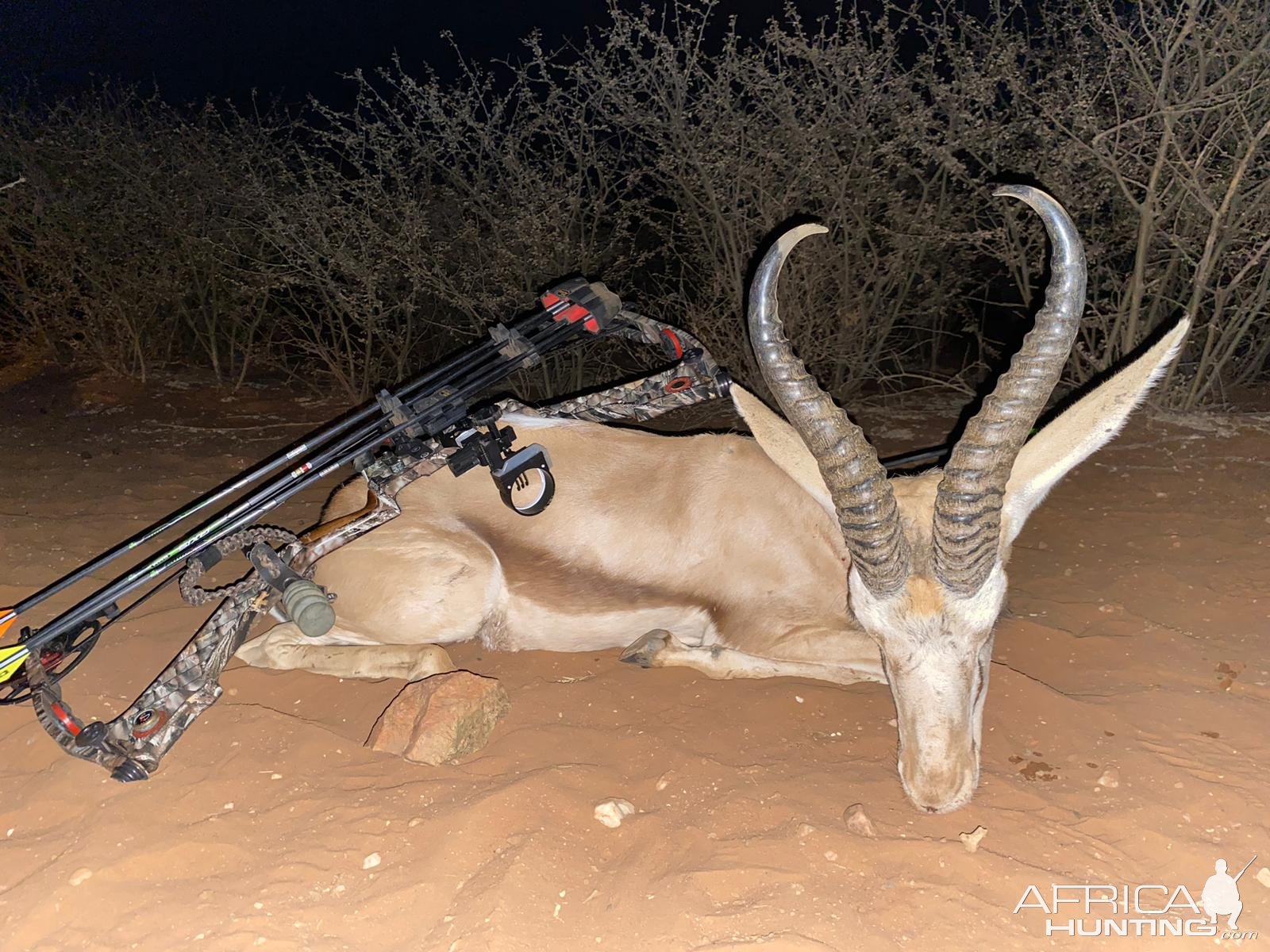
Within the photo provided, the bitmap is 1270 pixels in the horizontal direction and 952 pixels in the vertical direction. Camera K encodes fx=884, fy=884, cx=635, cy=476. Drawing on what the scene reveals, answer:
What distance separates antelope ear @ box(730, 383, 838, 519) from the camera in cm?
343

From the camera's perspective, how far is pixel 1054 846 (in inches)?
102

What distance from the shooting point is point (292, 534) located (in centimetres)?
342

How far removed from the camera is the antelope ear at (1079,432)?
285 cm

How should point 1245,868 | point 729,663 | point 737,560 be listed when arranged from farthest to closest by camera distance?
1. point 737,560
2. point 729,663
3. point 1245,868

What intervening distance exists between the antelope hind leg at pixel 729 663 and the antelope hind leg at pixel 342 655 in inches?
33.1

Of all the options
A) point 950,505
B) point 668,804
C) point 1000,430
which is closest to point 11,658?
point 668,804

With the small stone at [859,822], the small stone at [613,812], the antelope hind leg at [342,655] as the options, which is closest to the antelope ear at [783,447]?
the small stone at [859,822]

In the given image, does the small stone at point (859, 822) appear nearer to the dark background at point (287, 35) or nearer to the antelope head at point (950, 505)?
the antelope head at point (950, 505)

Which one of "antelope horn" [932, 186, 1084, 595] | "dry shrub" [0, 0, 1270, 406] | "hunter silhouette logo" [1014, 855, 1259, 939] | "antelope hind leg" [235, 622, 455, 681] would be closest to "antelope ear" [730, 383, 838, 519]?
"antelope horn" [932, 186, 1084, 595]

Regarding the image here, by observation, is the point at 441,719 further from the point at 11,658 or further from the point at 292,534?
the point at 11,658

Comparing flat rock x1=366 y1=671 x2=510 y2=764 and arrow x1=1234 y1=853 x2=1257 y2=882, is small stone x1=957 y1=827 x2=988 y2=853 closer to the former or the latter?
arrow x1=1234 y1=853 x2=1257 y2=882

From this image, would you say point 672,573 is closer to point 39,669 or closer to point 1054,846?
point 1054,846

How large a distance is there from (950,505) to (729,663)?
128 cm

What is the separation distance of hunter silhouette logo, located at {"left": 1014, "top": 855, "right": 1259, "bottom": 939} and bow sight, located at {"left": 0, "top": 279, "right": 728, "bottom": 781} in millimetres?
2199
